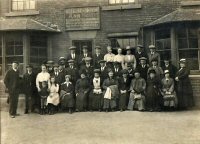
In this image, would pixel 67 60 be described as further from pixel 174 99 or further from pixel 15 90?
pixel 174 99

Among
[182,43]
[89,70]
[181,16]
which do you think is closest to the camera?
[89,70]

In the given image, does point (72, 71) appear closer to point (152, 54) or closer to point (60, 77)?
point (60, 77)

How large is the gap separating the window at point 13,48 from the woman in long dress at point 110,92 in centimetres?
339

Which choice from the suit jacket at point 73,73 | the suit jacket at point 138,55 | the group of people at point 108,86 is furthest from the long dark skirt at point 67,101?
the suit jacket at point 138,55

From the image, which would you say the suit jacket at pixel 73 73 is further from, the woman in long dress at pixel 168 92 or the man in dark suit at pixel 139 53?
the woman in long dress at pixel 168 92

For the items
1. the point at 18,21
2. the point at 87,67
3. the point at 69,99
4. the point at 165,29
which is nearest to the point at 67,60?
the point at 87,67

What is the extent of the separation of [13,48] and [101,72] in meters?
3.39

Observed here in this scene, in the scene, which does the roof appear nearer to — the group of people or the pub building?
the pub building

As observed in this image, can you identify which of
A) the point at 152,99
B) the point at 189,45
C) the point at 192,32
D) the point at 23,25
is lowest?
the point at 152,99

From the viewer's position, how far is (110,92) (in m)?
9.45

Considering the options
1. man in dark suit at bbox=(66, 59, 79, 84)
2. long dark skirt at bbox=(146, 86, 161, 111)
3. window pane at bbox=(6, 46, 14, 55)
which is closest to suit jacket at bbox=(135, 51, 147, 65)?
long dark skirt at bbox=(146, 86, 161, 111)

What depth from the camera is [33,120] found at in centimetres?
860

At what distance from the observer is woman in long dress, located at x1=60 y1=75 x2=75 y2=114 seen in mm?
9477

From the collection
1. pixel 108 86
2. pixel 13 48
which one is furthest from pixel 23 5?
pixel 108 86
